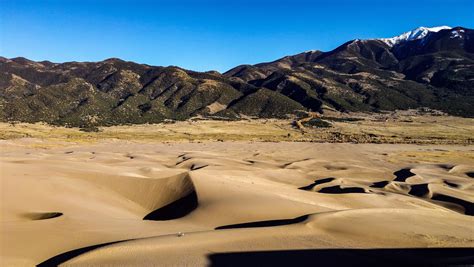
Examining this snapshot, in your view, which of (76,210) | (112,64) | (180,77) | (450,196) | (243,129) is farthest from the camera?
(112,64)

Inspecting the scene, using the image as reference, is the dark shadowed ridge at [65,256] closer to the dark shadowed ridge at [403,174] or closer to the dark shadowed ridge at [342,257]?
the dark shadowed ridge at [342,257]

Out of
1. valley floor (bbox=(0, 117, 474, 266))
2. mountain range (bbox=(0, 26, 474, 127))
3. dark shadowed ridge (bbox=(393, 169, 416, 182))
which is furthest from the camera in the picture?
mountain range (bbox=(0, 26, 474, 127))

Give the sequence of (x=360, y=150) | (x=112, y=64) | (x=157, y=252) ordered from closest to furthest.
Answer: (x=157, y=252)
(x=360, y=150)
(x=112, y=64)

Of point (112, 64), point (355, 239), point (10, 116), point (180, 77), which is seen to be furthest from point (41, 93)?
point (355, 239)

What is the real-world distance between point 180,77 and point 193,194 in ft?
530

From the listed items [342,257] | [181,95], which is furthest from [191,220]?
[181,95]

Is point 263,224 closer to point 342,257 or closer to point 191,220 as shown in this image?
point 191,220

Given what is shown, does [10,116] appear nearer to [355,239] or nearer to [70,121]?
[70,121]

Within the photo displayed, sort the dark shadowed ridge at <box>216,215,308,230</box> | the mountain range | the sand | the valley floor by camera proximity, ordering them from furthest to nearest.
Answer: the mountain range
the dark shadowed ridge at <box>216,215,308,230</box>
the sand
the valley floor

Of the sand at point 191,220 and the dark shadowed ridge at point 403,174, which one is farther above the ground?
the sand at point 191,220

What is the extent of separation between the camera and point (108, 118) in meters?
114

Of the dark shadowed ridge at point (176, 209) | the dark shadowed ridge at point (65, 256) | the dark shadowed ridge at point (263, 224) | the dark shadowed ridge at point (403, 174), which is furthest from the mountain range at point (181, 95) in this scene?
the dark shadowed ridge at point (65, 256)

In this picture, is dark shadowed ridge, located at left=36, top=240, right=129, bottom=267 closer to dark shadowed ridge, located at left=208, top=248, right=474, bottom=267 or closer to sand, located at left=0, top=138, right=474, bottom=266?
sand, located at left=0, top=138, right=474, bottom=266

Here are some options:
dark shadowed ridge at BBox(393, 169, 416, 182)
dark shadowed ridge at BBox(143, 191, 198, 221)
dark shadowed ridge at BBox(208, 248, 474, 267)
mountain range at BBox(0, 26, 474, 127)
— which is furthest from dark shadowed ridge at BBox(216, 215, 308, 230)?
mountain range at BBox(0, 26, 474, 127)
